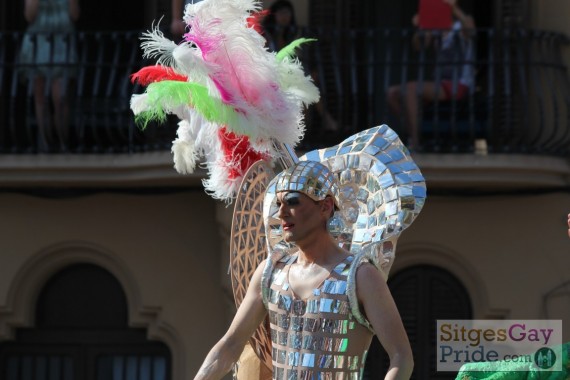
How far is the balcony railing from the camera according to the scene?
50.1 feet

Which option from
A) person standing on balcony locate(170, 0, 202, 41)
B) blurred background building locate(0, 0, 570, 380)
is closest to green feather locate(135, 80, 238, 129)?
person standing on balcony locate(170, 0, 202, 41)

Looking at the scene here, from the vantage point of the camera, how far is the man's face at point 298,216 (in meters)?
8.72

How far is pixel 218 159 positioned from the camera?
1003 centimetres

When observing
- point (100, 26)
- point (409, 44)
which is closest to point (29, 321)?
point (100, 26)

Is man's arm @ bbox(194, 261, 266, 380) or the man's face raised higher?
the man's face

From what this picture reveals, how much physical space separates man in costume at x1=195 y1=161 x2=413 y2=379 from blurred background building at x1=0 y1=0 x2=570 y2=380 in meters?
6.16

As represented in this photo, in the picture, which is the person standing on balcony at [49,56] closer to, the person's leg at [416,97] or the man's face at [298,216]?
the person's leg at [416,97]

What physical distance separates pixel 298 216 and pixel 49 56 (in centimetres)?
733

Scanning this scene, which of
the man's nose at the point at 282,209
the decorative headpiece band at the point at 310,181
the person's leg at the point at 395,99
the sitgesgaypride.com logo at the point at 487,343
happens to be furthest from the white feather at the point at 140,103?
the person's leg at the point at 395,99

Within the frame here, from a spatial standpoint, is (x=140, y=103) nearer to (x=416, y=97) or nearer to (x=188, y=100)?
(x=188, y=100)

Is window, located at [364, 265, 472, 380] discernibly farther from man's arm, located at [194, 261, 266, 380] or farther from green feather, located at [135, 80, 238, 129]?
man's arm, located at [194, 261, 266, 380]

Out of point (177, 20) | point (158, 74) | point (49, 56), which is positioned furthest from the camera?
point (49, 56)

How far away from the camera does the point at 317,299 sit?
8.74m

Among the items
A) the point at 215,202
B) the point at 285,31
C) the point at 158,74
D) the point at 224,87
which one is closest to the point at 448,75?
the point at 285,31
